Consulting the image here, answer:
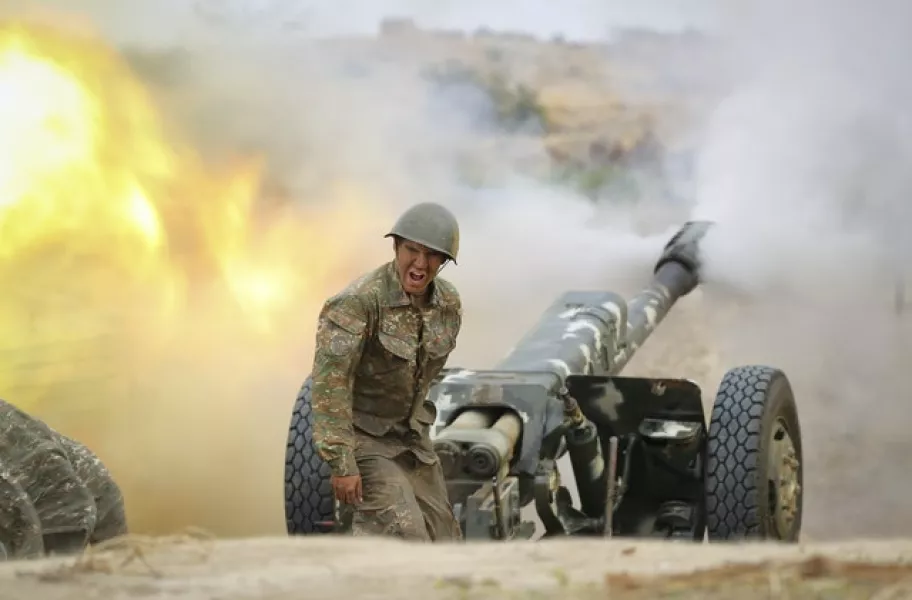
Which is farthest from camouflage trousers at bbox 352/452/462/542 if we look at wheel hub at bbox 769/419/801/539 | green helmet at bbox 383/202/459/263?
wheel hub at bbox 769/419/801/539

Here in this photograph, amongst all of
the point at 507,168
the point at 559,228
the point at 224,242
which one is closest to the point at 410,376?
the point at 224,242

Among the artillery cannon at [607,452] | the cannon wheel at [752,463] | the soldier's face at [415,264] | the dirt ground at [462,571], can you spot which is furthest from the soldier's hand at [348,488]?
the dirt ground at [462,571]

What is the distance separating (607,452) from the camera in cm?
486

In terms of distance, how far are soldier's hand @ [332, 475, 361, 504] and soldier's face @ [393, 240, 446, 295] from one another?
0.58 m

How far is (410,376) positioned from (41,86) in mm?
4201

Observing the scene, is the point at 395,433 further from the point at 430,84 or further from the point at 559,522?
the point at 430,84

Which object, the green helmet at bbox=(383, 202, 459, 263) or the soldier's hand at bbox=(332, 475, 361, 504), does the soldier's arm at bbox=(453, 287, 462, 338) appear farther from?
the soldier's hand at bbox=(332, 475, 361, 504)

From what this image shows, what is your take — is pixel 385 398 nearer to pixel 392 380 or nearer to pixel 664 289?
pixel 392 380

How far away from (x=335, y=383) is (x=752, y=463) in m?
1.64

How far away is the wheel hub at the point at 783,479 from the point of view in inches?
187

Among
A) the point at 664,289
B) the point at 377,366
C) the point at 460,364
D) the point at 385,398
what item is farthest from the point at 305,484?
the point at 460,364

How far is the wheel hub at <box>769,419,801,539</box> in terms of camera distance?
187 inches

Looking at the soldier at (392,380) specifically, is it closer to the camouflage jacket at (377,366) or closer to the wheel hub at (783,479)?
the camouflage jacket at (377,366)

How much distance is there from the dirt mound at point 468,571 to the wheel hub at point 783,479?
309cm
